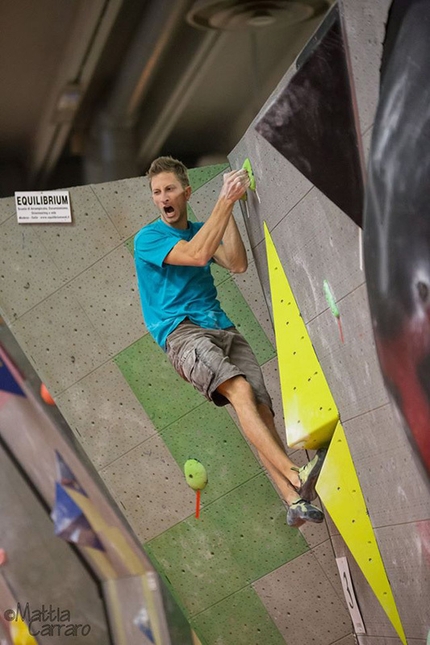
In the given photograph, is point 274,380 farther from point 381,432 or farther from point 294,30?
point 294,30

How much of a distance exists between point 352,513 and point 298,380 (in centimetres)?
48

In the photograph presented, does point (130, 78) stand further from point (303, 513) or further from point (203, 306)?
point (303, 513)

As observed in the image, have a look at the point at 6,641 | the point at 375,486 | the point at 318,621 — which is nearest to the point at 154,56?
the point at 375,486

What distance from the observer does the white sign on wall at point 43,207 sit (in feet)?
12.8

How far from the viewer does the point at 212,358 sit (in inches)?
131

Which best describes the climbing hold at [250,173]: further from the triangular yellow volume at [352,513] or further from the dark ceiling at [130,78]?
the triangular yellow volume at [352,513]

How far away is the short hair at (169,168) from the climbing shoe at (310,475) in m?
1.23

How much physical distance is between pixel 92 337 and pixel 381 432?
5.51 ft

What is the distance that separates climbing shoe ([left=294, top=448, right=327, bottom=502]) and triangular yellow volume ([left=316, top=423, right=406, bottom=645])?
0.03 m

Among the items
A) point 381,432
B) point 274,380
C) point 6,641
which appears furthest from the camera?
point 6,641

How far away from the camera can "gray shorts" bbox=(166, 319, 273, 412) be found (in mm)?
3322

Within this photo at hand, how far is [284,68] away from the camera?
308 cm

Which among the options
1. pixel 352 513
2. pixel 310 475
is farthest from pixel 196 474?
pixel 352 513

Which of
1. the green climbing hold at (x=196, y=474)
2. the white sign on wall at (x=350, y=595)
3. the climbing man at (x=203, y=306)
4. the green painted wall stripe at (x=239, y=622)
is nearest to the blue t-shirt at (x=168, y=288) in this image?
the climbing man at (x=203, y=306)
